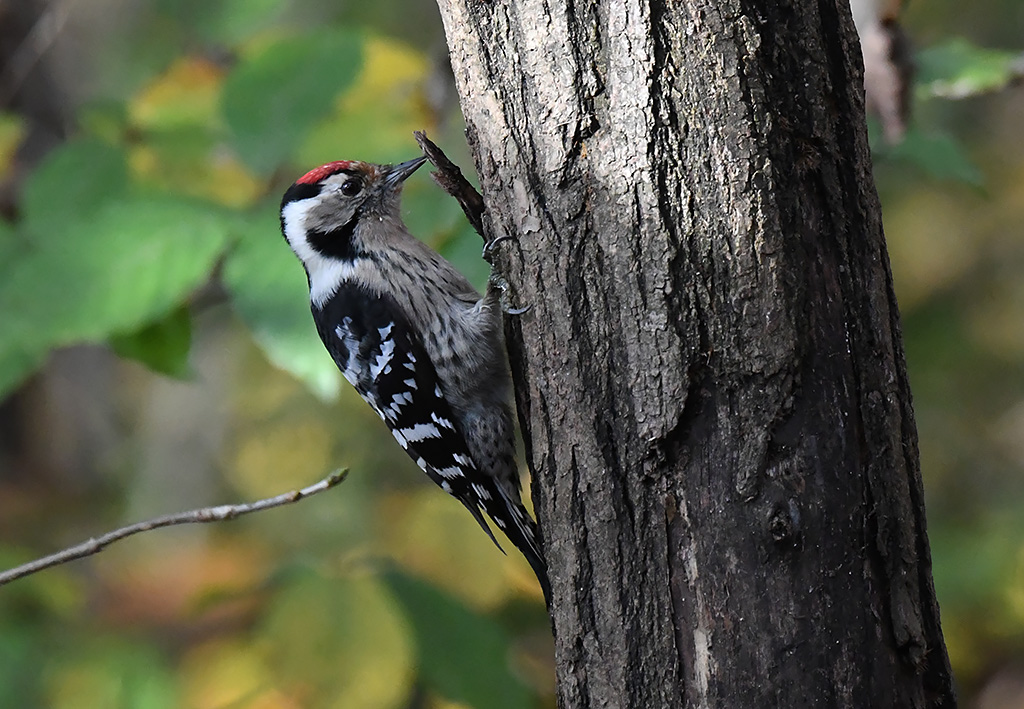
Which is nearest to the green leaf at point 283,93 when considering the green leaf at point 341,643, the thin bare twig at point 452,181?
the thin bare twig at point 452,181

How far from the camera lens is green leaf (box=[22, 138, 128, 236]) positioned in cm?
280

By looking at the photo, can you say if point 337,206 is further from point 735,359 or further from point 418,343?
point 735,359

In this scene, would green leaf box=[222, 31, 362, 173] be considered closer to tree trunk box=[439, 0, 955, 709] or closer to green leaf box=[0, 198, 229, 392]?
green leaf box=[0, 198, 229, 392]

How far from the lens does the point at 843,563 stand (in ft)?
5.44

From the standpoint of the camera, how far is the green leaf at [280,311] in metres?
2.48

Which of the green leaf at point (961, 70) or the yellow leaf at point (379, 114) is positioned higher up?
the yellow leaf at point (379, 114)

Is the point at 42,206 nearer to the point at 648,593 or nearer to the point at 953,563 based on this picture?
the point at 648,593

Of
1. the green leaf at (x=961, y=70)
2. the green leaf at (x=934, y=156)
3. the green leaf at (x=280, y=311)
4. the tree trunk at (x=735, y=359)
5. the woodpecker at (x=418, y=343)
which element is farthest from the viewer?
the woodpecker at (x=418, y=343)

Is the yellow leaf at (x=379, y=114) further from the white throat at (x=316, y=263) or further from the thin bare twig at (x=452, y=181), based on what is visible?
the thin bare twig at (x=452, y=181)

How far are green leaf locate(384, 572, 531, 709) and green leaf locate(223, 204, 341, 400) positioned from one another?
76cm


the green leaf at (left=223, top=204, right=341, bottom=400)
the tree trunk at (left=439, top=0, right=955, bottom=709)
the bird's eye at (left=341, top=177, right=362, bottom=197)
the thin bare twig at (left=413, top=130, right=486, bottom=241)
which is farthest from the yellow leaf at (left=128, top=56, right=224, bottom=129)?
the tree trunk at (left=439, top=0, right=955, bottom=709)

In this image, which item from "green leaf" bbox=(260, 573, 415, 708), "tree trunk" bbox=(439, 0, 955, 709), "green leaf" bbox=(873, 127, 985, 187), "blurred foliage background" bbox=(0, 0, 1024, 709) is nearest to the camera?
"tree trunk" bbox=(439, 0, 955, 709)

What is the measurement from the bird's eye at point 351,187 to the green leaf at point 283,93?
64 cm

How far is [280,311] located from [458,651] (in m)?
1.18
